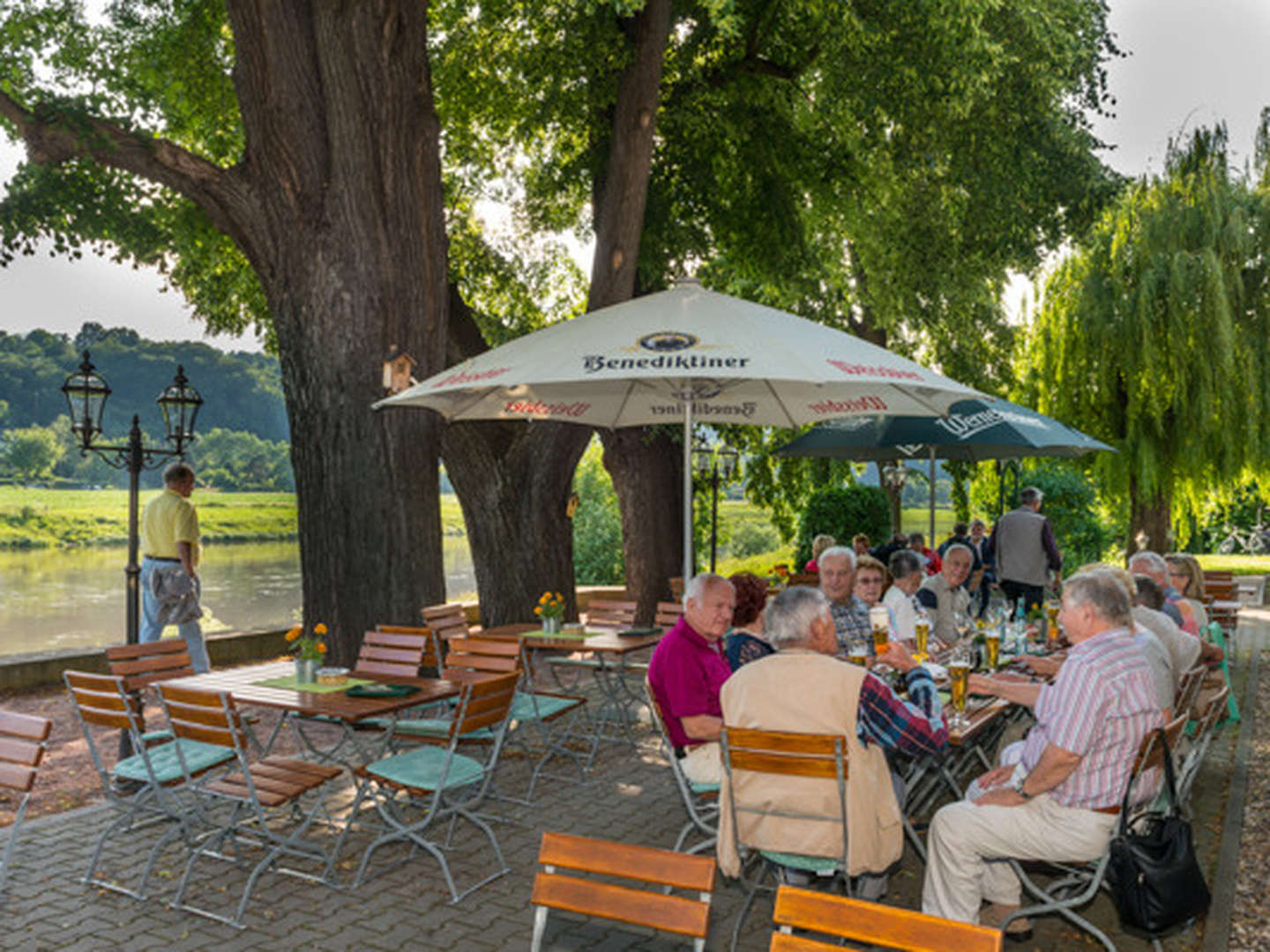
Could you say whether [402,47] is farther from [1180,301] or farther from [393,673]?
[1180,301]

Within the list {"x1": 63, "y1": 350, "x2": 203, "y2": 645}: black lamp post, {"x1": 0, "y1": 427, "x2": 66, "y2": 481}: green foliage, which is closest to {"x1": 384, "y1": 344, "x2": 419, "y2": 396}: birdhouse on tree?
{"x1": 63, "y1": 350, "x2": 203, "y2": 645}: black lamp post

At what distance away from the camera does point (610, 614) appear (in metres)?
9.44

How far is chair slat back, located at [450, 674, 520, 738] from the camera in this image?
17.0 ft

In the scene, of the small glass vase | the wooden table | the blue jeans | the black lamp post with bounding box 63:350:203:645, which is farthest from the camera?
the blue jeans

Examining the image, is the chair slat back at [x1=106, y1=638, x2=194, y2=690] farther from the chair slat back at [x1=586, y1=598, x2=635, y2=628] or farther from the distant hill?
the distant hill

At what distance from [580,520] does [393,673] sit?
25149 millimetres

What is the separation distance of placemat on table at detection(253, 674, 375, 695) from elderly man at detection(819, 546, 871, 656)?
9.07 ft

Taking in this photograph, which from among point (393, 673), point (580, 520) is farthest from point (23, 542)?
point (393, 673)

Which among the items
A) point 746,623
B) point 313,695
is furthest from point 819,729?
point 313,695

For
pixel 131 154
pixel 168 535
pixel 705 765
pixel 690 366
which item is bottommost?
pixel 705 765

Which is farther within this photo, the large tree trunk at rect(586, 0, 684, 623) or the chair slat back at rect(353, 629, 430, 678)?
the large tree trunk at rect(586, 0, 684, 623)

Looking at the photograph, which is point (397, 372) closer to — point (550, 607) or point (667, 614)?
point (550, 607)

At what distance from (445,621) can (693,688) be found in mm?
3961

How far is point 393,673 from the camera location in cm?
695
